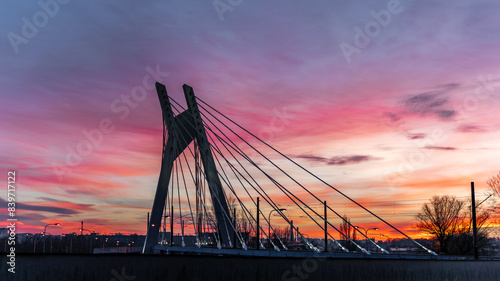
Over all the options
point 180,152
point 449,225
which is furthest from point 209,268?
point 449,225

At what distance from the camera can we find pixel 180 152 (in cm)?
3534

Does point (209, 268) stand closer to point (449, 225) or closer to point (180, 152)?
point (180, 152)

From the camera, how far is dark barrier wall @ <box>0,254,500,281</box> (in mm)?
7520

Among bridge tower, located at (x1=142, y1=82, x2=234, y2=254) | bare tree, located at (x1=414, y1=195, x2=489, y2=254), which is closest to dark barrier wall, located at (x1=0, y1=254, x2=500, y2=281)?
bridge tower, located at (x1=142, y1=82, x2=234, y2=254)

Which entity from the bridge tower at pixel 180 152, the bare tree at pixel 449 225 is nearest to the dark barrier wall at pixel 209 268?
the bridge tower at pixel 180 152

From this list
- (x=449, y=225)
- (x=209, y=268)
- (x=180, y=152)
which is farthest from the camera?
(x=449, y=225)

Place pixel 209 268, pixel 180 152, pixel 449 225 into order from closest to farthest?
pixel 209 268 → pixel 180 152 → pixel 449 225

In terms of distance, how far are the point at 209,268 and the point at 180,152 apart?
27284 millimetres

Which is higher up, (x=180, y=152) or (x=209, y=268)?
(x=180, y=152)

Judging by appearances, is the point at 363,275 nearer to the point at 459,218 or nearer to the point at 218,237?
the point at 218,237

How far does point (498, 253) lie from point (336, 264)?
80.6 metres

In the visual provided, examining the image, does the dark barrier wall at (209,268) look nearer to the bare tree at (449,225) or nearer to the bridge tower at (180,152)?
the bridge tower at (180,152)

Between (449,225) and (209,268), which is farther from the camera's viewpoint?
(449,225)

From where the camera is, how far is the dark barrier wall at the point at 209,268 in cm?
752
